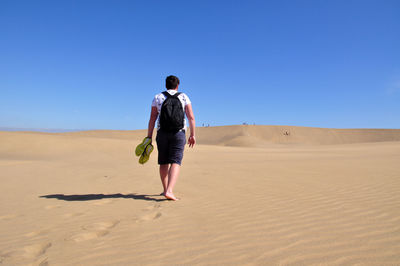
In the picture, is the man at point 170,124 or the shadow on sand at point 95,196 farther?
the shadow on sand at point 95,196

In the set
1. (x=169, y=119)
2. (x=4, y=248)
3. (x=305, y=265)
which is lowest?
(x=4, y=248)

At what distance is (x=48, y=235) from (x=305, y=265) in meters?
2.38

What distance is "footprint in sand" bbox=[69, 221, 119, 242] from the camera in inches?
96.4

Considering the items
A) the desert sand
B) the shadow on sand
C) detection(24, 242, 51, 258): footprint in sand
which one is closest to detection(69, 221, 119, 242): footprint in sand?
the desert sand

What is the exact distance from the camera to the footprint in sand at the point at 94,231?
2449 millimetres

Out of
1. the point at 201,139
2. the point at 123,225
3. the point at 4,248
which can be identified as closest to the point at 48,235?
the point at 4,248

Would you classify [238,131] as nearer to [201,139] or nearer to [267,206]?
[201,139]

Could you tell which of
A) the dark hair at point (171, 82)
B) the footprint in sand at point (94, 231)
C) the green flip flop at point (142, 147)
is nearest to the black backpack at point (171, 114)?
the dark hair at point (171, 82)

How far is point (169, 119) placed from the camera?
3.55m

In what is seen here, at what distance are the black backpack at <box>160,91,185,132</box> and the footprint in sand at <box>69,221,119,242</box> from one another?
1.41 m

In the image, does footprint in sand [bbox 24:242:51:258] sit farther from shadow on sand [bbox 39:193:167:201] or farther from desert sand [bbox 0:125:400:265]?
shadow on sand [bbox 39:193:167:201]

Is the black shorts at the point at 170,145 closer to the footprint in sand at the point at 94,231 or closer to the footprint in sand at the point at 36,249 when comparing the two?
the footprint in sand at the point at 94,231

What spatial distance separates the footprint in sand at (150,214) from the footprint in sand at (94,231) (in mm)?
268

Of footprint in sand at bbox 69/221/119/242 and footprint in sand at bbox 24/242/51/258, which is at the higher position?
footprint in sand at bbox 69/221/119/242
